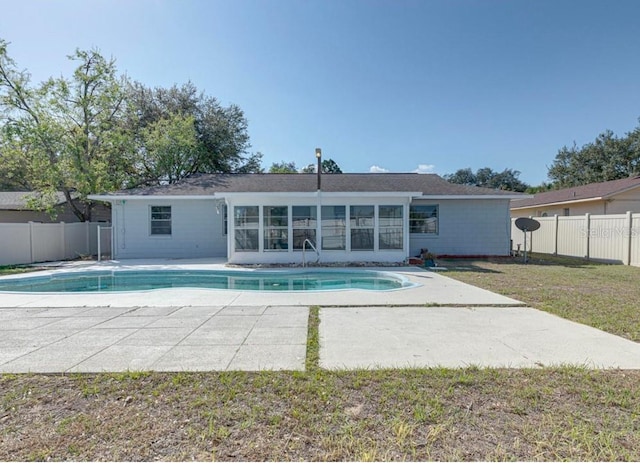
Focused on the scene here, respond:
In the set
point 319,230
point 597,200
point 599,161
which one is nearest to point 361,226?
point 319,230

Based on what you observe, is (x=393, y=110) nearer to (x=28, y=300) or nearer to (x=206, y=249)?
(x=206, y=249)

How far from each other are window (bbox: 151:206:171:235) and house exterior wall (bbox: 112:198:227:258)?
0.16 meters

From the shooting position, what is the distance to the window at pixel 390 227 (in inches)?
470

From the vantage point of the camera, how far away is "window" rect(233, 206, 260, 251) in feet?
38.8

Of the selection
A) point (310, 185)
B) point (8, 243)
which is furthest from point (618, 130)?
point (8, 243)

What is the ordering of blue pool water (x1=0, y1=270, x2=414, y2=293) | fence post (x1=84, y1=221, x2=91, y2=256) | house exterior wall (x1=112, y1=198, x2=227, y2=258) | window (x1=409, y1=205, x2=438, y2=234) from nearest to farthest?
blue pool water (x1=0, y1=270, x2=414, y2=293)
house exterior wall (x1=112, y1=198, x2=227, y2=258)
window (x1=409, y1=205, x2=438, y2=234)
fence post (x1=84, y1=221, x2=91, y2=256)

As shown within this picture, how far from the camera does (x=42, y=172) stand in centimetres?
1555

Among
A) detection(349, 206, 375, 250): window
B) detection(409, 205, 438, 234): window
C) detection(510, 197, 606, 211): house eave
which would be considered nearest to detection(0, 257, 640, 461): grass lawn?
detection(349, 206, 375, 250): window

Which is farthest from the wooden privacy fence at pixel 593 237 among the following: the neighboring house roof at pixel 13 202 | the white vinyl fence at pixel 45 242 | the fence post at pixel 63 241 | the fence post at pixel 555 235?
the neighboring house roof at pixel 13 202

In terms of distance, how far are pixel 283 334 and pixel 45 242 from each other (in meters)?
14.8

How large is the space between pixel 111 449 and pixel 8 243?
15.2 metres

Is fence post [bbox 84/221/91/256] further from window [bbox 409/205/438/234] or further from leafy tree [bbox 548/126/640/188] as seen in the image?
leafy tree [bbox 548/126/640/188]

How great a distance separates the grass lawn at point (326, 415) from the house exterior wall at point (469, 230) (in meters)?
11.5

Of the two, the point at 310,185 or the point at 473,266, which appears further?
the point at 310,185
